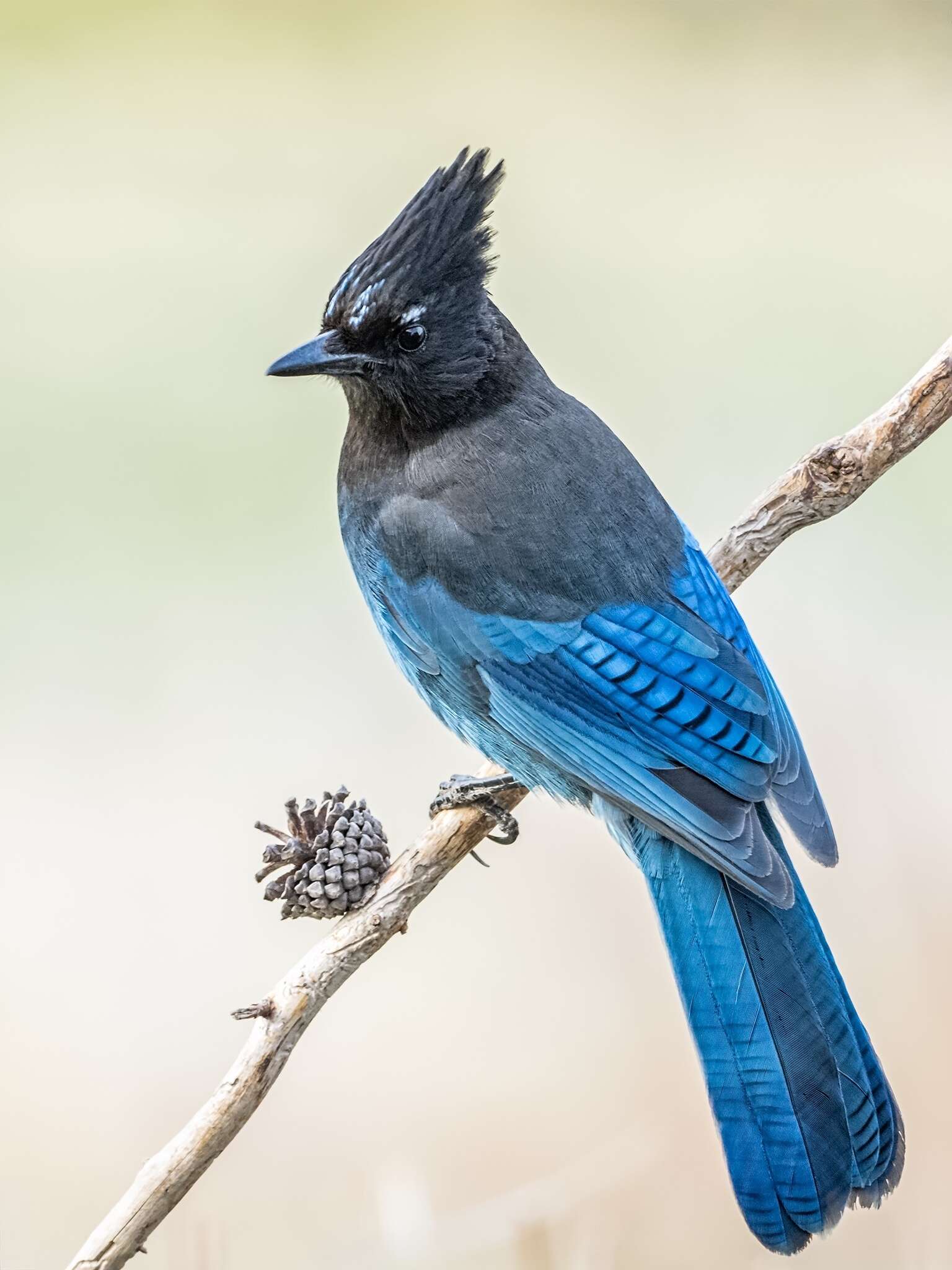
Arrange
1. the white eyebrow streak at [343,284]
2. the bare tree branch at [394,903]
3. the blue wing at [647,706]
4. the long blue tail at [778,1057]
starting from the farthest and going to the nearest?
the white eyebrow streak at [343,284]
the blue wing at [647,706]
the long blue tail at [778,1057]
the bare tree branch at [394,903]

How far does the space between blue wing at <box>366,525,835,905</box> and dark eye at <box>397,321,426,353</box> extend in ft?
1.04

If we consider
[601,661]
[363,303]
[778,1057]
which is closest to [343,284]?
[363,303]

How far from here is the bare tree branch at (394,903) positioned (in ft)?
5.08

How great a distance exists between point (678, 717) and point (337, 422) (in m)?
1.23

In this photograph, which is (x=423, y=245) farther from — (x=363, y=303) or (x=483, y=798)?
(x=483, y=798)

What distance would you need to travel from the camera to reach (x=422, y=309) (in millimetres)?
2004

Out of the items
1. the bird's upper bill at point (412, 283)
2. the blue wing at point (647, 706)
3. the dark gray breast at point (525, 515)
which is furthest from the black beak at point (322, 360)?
the blue wing at point (647, 706)

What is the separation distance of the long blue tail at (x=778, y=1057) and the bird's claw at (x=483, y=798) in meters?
0.24

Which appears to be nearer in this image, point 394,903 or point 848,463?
A: point 394,903

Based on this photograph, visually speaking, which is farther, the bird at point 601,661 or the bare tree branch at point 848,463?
the bare tree branch at point 848,463

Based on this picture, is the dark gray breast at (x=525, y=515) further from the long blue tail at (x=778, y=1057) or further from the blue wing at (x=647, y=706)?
the long blue tail at (x=778, y=1057)

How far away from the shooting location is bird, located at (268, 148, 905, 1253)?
1778 mm

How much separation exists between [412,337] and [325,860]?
0.74m

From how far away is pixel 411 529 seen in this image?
2074 millimetres
